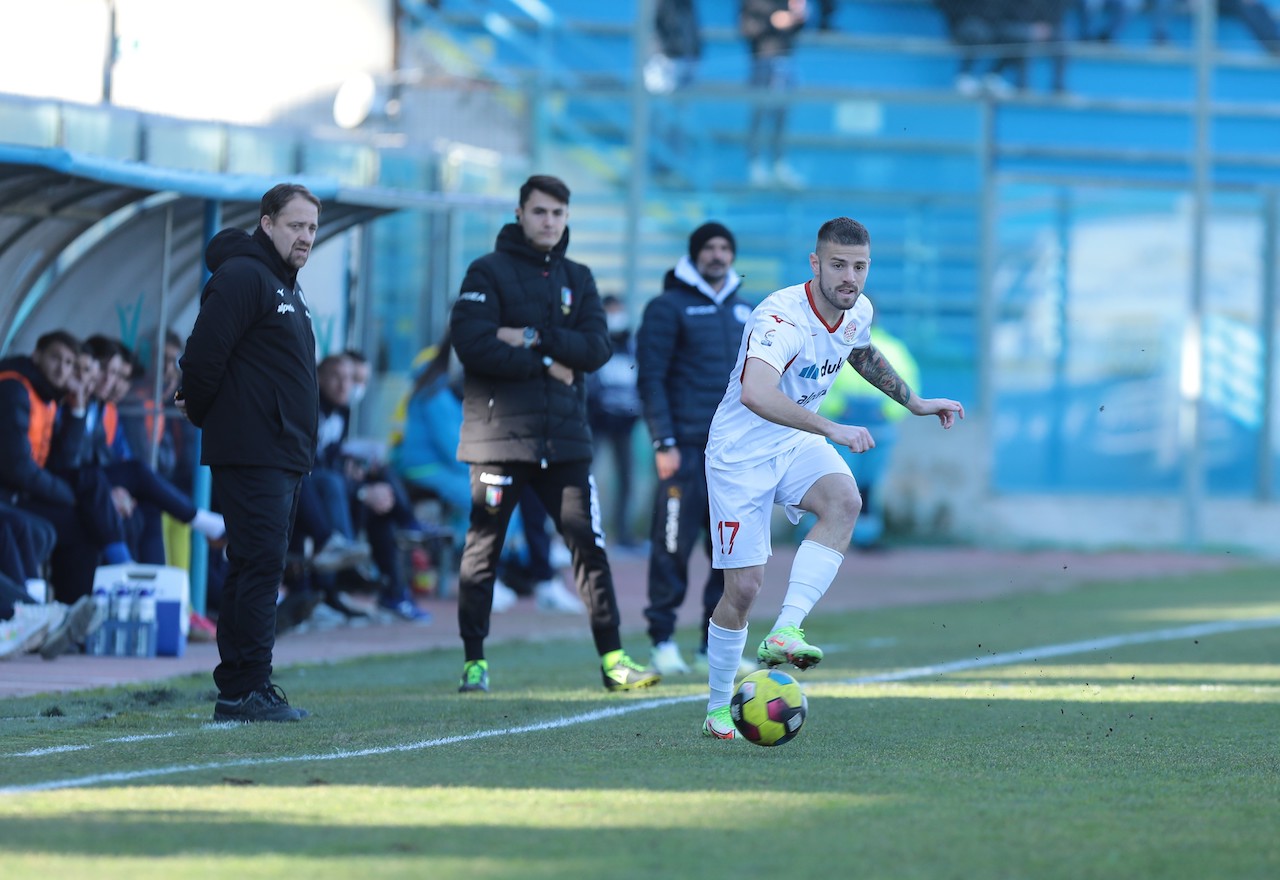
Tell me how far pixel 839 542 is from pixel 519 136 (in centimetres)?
1458

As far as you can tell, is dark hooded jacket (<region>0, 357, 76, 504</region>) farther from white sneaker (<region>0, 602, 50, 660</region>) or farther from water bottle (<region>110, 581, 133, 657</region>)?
white sneaker (<region>0, 602, 50, 660</region>)

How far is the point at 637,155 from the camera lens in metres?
19.9

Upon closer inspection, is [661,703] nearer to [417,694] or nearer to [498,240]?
[417,694]

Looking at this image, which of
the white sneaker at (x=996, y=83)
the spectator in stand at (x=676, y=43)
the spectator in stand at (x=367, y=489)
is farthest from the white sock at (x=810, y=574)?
the white sneaker at (x=996, y=83)

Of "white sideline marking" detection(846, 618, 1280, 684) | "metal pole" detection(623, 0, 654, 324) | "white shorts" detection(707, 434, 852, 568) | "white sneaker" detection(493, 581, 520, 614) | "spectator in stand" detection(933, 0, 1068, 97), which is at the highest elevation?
"spectator in stand" detection(933, 0, 1068, 97)

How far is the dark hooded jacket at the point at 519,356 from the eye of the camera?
9.19 m

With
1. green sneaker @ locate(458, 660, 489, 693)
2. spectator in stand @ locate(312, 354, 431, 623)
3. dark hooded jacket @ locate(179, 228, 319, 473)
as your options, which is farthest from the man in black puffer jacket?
spectator in stand @ locate(312, 354, 431, 623)

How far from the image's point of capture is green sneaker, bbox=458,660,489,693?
927 cm

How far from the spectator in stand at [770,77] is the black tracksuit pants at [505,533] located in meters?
13.0

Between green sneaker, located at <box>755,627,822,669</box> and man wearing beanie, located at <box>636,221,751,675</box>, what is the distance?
10.2ft

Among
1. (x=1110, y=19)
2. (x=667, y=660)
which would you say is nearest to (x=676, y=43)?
(x=1110, y=19)

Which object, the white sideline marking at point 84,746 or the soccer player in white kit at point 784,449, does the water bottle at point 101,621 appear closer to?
the white sideline marking at point 84,746

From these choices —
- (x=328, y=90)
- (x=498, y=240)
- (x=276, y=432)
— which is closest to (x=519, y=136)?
(x=328, y=90)

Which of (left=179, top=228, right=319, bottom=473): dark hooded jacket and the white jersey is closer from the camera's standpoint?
the white jersey
